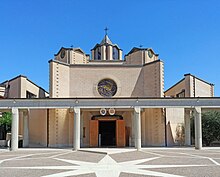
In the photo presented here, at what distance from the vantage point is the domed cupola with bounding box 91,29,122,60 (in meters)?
39.4

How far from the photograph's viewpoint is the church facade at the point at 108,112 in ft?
95.8

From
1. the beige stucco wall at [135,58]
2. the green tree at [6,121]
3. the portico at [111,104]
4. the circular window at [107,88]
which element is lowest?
the green tree at [6,121]

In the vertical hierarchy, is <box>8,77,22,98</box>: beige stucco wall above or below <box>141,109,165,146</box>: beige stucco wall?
above

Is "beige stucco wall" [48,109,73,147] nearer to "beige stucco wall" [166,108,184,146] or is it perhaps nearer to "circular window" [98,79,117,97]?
"circular window" [98,79,117,97]

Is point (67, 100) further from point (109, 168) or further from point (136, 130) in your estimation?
point (109, 168)

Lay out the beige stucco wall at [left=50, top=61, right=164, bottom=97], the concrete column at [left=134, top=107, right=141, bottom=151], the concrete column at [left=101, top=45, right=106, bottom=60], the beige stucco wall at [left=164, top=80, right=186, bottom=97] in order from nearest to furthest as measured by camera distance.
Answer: the concrete column at [left=134, top=107, right=141, bottom=151], the beige stucco wall at [left=50, top=61, right=164, bottom=97], the beige stucco wall at [left=164, top=80, right=186, bottom=97], the concrete column at [left=101, top=45, right=106, bottom=60]

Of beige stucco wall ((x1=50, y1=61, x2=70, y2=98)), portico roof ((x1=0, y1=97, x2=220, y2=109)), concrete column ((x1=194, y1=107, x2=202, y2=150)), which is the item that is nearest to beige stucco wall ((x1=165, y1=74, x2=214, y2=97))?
portico roof ((x1=0, y1=97, x2=220, y2=109))

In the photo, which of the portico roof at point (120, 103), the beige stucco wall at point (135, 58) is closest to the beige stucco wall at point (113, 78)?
the beige stucco wall at point (135, 58)

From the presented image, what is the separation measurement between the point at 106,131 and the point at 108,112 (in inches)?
110

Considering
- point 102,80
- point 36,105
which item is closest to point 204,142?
point 102,80

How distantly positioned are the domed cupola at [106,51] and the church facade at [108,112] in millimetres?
6839

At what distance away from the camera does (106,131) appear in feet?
99.8

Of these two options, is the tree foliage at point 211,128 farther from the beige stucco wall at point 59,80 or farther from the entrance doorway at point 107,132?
the beige stucco wall at point 59,80

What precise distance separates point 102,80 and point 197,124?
35.9ft
